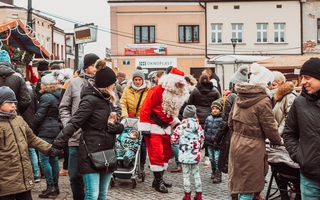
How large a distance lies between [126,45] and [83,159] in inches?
1414

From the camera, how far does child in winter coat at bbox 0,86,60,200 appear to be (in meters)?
5.32

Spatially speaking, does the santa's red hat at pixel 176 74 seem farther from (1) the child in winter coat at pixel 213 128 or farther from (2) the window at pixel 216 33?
(2) the window at pixel 216 33

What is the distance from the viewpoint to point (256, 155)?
6043mm

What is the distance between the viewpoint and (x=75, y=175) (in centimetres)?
655

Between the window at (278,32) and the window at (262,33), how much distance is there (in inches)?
29.9

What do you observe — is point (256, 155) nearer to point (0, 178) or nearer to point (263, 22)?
point (0, 178)

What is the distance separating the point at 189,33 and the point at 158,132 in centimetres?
3336

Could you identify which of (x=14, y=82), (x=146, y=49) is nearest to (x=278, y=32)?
(x=146, y=49)

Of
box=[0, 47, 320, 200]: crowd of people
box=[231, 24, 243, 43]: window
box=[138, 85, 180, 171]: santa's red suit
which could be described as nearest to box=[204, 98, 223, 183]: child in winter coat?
box=[0, 47, 320, 200]: crowd of people

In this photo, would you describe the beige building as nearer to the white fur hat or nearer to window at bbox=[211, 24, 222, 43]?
window at bbox=[211, 24, 222, 43]

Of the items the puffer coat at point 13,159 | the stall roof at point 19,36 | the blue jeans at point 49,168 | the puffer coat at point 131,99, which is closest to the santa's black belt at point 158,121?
the puffer coat at point 131,99

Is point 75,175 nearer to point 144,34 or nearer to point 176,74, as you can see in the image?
point 176,74

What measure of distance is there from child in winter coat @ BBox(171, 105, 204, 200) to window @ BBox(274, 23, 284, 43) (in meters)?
35.5

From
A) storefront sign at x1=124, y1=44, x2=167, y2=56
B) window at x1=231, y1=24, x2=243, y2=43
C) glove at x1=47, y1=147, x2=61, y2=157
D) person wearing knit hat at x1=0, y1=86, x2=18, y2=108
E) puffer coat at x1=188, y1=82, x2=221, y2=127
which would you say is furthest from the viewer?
window at x1=231, y1=24, x2=243, y2=43
